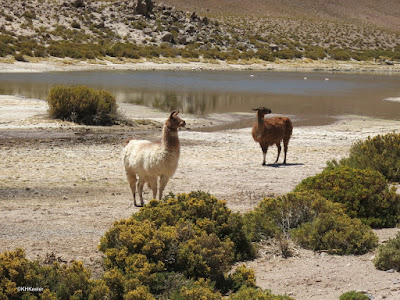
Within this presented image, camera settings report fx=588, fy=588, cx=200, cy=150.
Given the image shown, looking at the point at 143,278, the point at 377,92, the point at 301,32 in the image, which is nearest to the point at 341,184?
the point at 143,278

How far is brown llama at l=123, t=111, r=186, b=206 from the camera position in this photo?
898cm

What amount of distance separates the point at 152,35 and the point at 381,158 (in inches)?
2297

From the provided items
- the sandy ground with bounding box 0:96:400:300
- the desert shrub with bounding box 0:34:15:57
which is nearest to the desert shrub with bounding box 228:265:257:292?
the sandy ground with bounding box 0:96:400:300

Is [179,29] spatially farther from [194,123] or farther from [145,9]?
[194,123]

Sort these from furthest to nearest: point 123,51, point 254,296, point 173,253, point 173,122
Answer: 1. point 123,51
2. point 173,122
3. point 173,253
4. point 254,296

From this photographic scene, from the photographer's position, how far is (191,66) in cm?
5406

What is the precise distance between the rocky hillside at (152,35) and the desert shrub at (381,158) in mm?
39649

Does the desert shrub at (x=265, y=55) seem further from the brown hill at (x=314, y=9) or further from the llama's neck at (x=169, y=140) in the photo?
the llama's neck at (x=169, y=140)

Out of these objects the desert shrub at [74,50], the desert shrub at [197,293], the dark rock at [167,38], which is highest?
the dark rock at [167,38]

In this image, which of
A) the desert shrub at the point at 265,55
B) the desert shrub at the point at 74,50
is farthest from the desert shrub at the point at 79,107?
the desert shrub at the point at 265,55

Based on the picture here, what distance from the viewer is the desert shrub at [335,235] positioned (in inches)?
271

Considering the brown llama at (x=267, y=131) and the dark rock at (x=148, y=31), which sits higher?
the dark rock at (x=148, y=31)

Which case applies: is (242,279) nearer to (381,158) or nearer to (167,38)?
(381,158)

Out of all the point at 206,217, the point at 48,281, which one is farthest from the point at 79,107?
the point at 48,281
